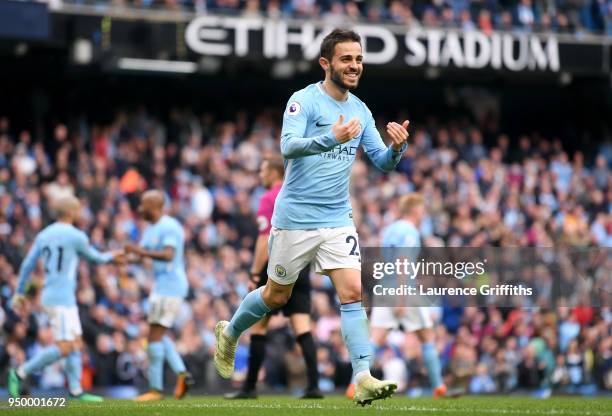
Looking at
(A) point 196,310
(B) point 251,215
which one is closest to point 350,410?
(A) point 196,310

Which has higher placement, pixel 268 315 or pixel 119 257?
pixel 119 257

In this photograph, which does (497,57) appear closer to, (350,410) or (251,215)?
(251,215)

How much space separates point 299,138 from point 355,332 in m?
1.42

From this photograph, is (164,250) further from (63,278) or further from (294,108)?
(294,108)

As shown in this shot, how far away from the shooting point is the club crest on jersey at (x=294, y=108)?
Result: 8.64 metres

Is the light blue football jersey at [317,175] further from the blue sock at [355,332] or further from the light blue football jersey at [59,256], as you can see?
the light blue football jersey at [59,256]


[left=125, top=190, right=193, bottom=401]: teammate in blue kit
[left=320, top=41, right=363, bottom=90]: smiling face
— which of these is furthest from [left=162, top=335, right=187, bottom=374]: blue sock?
[left=320, top=41, right=363, bottom=90]: smiling face

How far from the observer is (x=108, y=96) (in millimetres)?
24641

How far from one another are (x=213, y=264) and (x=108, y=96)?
610 centimetres

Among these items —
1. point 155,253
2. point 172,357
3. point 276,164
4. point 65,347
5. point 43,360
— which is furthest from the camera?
point 172,357

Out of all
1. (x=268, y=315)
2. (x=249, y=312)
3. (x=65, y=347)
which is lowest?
(x=65, y=347)

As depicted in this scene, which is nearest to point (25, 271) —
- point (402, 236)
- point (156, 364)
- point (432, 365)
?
point (156, 364)

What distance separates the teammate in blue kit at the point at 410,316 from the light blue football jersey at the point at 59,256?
289 centimetres

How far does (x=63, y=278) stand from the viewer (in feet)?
41.9
